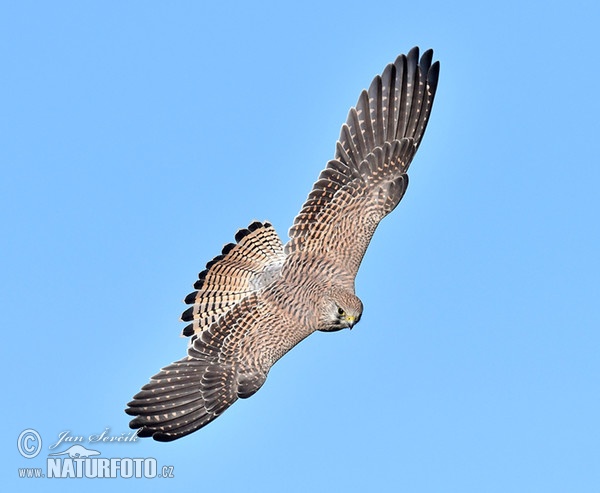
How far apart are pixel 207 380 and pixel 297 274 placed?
1.95 meters

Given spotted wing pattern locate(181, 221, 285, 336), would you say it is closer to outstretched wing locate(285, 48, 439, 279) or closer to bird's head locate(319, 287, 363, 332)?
outstretched wing locate(285, 48, 439, 279)

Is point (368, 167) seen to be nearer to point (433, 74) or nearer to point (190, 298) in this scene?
point (433, 74)

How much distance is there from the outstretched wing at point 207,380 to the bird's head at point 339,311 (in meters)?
0.46

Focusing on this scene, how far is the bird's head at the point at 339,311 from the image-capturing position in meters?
17.5

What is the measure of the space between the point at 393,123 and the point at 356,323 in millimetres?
3207

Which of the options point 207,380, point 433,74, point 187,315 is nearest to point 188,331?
point 187,315

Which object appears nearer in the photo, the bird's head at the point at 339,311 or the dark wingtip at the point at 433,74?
the bird's head at the point at 339,311

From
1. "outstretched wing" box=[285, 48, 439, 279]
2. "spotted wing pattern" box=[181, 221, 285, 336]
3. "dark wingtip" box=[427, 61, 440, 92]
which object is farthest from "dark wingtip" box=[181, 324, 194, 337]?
"dark wingtip" box=[427, 61, 440, 92]

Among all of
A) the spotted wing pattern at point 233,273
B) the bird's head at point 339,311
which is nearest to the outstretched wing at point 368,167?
the spotted wing pattern at point 233,273

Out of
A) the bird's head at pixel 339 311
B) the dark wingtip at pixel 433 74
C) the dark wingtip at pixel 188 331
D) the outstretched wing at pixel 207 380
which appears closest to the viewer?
the bird's head at pixel 339 311

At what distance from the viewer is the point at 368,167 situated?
1889cm

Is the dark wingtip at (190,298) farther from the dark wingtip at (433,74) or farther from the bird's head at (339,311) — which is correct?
the dark wingtip at (433,74)

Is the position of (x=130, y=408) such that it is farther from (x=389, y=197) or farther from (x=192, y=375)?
(x=389, y=197)

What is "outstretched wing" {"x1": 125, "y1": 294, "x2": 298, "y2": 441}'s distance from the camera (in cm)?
1758
